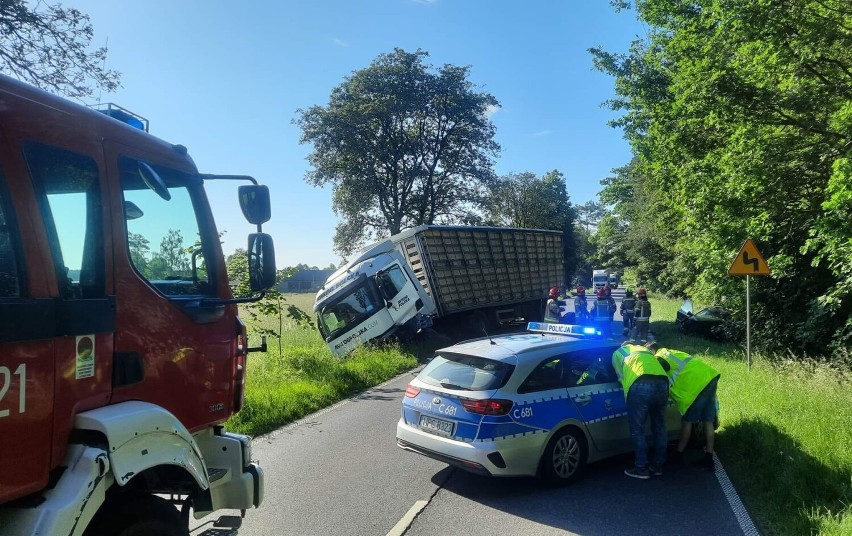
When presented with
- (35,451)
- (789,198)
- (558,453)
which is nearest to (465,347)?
(558,453)

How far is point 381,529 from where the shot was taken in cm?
471

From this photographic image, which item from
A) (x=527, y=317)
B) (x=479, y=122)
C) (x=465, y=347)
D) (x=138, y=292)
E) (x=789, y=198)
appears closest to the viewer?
(x=138, y=292)

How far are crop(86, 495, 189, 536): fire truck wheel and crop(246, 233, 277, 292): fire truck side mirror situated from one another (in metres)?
1.22

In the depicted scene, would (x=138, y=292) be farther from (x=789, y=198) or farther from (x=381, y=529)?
(x=789, y=198)

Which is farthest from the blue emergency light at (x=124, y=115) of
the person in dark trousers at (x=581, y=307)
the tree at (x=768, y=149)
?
the person in dark trousers at (x=581, y=307)

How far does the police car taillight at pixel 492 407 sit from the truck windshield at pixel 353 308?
10.0m

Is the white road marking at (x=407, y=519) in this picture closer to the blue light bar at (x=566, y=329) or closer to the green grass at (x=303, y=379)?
the blue light bar at (x=566, y=329)

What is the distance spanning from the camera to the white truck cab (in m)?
15.3

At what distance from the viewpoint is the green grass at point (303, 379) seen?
8.68 meters

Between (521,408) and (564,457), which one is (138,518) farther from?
(564,457)

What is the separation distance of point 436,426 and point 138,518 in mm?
3380

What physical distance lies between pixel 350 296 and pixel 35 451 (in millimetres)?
13189

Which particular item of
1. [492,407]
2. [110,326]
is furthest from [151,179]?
[492,407]

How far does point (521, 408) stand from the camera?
18.0ft
